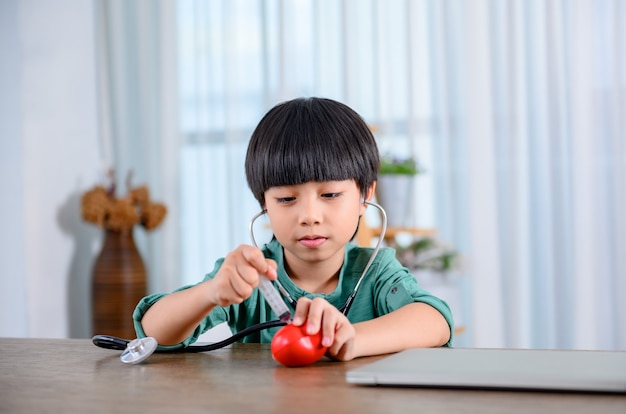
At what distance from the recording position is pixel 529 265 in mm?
3289

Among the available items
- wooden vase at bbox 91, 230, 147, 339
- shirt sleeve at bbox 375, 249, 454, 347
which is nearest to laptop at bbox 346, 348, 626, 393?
shirt sleeve at bbox 375, 249, 454, 347

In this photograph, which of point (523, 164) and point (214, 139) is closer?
point (523, 164)

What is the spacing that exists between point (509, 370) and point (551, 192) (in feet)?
8.71

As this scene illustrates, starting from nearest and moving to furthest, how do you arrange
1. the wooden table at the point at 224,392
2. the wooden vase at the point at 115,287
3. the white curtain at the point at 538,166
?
1. the wooden table at the point at 224,392
2. the white curtain at the point at 538,166
3. the wooden vase at the point at 115,287

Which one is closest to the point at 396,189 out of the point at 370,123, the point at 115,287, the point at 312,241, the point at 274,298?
the point at 370,123

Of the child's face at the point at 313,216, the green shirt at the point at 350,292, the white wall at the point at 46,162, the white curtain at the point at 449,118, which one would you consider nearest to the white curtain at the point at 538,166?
the white curtain at the point at 449,118

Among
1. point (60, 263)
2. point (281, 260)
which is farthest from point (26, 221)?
point (281, 260)

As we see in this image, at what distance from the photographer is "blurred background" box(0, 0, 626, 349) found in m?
3.19

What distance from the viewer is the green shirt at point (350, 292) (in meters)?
1.20

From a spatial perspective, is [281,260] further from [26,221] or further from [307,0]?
[307,0]

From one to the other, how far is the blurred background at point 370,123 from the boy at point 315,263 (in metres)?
1.78

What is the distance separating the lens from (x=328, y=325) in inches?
35.1

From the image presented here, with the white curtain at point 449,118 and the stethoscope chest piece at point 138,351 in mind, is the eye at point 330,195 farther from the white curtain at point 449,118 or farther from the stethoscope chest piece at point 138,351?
the white curtain at point 449,118

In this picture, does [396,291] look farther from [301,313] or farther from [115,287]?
[115,287]
